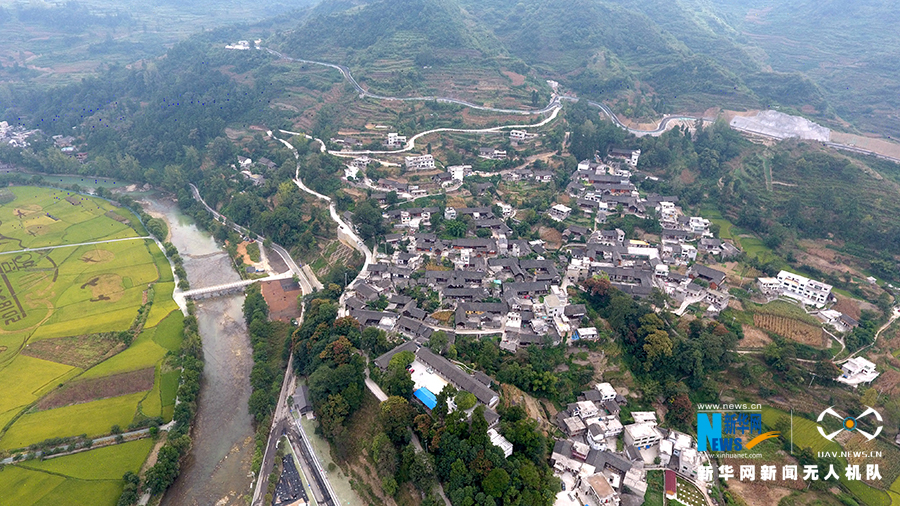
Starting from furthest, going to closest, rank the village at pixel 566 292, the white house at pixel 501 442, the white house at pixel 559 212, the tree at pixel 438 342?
the white house at pixel 559 212
the tree at pixel 438 342
the village at pixel 566 292
the white house at pixel 501 442

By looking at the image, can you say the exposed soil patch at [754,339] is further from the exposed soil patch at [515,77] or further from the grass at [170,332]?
the exposed soil patch at [515,77]

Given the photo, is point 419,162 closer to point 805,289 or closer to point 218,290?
point 218,290

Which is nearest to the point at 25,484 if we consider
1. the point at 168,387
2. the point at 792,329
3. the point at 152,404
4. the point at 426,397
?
the point at 152,404

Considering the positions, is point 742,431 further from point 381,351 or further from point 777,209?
point 777,209

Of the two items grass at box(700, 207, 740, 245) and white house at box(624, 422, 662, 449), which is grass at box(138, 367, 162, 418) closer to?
white house at box(624, 422, 662, 449)

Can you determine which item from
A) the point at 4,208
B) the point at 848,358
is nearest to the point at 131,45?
the point at 4,208

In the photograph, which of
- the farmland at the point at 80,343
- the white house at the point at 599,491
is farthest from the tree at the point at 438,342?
the farmland at the point at 80,343

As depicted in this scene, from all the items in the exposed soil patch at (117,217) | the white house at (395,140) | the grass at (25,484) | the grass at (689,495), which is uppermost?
the white house at (395,140)
